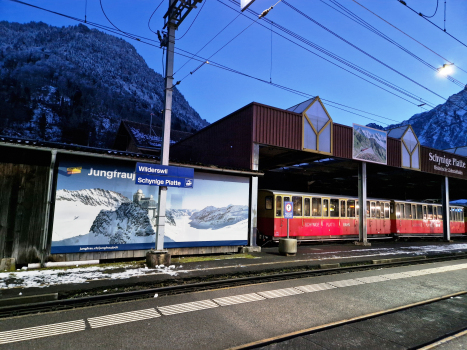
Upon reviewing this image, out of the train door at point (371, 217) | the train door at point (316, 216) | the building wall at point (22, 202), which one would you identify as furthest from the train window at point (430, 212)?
the building wall at point (22, 202)

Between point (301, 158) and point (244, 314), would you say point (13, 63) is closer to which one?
point (301, 158)

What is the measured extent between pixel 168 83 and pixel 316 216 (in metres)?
11.8

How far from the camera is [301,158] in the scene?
63.8 feet

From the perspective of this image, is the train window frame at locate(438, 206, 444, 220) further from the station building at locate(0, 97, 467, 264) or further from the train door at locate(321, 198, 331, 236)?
the train door at locate(321, 198, 331, 236)

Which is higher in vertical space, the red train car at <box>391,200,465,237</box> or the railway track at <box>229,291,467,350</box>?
the red train car at <box>391,200,465,237</box>

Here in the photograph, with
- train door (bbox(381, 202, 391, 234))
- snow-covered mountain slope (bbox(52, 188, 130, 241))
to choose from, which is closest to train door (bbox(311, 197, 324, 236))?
train door (bbox(381, 202, 391, 234))

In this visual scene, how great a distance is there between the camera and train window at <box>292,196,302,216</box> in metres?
16.6

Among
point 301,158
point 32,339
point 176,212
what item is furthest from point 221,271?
point 301,158

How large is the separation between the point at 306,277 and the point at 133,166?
731cm

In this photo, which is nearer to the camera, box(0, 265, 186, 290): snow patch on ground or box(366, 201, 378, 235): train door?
box(0, 265, 186, 290): snow patch on ground

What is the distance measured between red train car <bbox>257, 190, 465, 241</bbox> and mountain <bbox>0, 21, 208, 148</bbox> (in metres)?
51.9

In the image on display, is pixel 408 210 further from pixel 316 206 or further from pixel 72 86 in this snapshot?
pixel 72 86

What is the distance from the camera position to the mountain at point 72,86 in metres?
67.5

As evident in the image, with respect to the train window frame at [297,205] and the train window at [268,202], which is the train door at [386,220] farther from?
the train window at [268,202]
